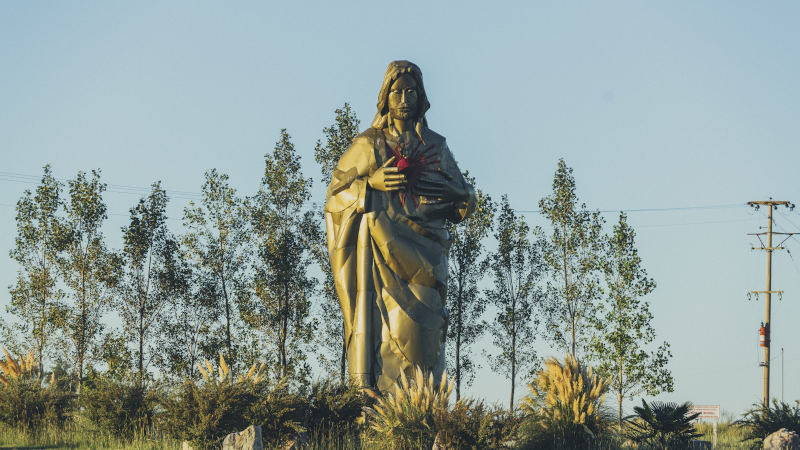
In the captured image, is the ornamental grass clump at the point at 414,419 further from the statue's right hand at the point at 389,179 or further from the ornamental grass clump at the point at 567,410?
the statue's right hand at the point at 389,179

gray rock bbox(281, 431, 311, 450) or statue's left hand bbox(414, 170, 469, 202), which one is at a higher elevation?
statue's left hand bbox(414, 170, 469, 202)

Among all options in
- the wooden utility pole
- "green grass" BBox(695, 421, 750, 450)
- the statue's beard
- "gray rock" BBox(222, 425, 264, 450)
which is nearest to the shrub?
"gray rock" BBox(222, 425, 264, 450)

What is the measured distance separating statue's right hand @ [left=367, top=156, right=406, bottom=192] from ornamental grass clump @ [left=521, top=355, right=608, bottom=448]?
13.2 ft

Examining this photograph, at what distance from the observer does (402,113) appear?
1728cm

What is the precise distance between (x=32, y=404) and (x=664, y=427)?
1023 cm

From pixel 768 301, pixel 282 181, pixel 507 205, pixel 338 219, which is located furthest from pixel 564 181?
pixel 338 219

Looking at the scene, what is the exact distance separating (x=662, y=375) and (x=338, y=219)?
15096 millimetres

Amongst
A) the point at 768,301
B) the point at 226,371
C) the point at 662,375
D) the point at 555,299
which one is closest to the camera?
the point at 226,371

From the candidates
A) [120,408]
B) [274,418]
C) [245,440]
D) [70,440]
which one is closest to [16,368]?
[70,440]

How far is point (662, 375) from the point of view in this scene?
29.1m

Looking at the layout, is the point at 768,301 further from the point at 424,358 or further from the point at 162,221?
the point at 424,358

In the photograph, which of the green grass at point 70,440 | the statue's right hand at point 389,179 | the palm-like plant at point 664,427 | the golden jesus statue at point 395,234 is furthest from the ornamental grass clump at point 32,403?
the palm-like plant at point 664,427

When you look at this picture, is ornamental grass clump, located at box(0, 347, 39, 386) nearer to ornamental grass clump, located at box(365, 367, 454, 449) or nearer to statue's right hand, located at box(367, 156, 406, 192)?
statue's right hand, located at box(367, 156, 406, 192)

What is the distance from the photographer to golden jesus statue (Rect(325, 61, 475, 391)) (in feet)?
54.5
